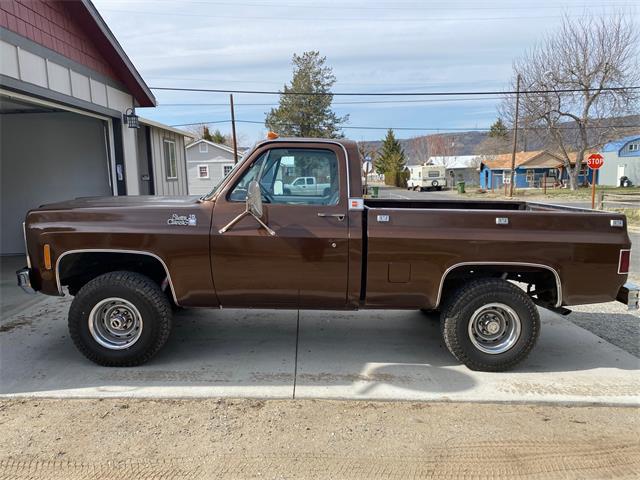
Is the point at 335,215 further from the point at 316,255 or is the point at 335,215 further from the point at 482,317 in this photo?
the point at 482,317

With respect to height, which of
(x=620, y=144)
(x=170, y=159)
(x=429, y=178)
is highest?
(x=620, y=144)

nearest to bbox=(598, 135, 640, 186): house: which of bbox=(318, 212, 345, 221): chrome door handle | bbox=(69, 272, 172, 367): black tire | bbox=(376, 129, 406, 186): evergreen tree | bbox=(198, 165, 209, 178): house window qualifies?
bbox=(376, 129, 406, 186): evergreen tree

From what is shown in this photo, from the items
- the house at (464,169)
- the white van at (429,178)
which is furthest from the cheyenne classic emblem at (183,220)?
the house at (464,169)

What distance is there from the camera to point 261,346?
4988mm

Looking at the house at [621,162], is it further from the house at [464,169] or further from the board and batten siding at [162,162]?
the board and batten siding at [162,162]

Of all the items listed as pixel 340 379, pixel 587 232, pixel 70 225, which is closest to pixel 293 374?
pixel 340 379

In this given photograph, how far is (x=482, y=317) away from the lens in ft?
14.4

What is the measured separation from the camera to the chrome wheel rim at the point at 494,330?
435 cm

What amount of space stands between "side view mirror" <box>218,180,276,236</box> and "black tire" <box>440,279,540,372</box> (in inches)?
68.1

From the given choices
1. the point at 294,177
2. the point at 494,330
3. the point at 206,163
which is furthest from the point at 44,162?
the point at 206,163

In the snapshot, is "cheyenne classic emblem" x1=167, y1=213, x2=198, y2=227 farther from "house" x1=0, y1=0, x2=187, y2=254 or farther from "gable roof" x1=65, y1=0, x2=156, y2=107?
"gable roof" x1=65, y1=0, x2=156, y2=107

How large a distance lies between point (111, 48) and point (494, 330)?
27.3 feet

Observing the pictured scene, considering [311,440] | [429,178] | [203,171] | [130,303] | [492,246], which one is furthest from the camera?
[429,178]

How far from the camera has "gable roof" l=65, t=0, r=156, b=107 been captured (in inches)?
319
